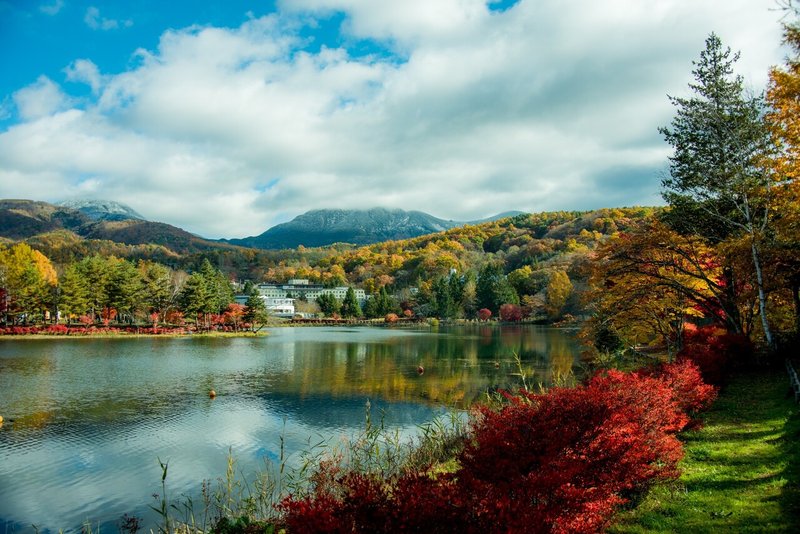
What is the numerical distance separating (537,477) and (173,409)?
1633cm

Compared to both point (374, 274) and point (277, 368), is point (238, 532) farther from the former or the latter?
point (374, 274)

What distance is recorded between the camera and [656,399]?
298 inches

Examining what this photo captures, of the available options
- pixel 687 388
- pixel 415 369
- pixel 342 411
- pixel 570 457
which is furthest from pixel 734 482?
pixel 415 369

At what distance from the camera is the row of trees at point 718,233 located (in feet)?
49.2

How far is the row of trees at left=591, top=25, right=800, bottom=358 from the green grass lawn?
271 inches

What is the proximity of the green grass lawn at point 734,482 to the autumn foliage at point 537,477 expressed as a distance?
332 millimetres

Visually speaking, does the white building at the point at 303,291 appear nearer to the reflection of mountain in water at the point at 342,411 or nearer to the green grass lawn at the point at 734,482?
the reflection of mountain in water at the point at 342,411

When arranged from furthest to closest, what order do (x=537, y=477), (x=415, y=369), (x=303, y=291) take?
1. (x=303, y=291)
2. (x=415, y=369)
3. (x=537, y=477)

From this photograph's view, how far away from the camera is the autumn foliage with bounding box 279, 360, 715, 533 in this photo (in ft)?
12.1

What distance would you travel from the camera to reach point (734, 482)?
21.2 ft

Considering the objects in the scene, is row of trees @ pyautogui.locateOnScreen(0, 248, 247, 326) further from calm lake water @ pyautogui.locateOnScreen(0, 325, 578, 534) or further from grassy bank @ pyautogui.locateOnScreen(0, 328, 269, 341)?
calm lake water @ pyautogui.locateOnScreen(0, 325, 578, 534)

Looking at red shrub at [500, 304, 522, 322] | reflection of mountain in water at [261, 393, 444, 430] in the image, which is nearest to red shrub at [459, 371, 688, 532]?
reflection of mountain in water at [261, 393, 444, 430]

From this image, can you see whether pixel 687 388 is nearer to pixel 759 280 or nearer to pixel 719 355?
pixel 719 355

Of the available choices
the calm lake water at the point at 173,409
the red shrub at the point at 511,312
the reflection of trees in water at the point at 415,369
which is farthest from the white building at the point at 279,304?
the calm lake water at the point at 173,409
